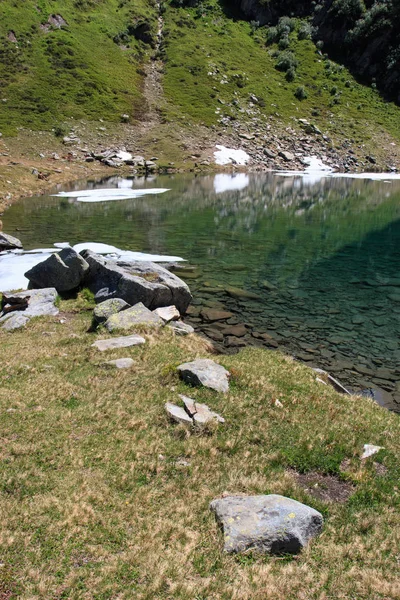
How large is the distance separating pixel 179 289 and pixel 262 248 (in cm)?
1777

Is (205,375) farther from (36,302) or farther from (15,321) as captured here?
(36,302)

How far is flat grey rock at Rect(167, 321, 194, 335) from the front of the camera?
18.9 metres

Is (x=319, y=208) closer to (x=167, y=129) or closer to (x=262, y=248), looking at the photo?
(x=262, y=248)

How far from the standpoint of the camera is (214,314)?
74.1 feet

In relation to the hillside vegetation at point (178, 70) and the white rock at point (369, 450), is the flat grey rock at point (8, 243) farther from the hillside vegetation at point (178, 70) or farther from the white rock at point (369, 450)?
the hillside vegetation at point (178, 70)

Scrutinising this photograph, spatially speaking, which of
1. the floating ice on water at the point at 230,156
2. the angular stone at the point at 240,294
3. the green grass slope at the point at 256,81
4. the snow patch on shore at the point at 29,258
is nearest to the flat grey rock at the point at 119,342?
the angular stone at the point at 240,294

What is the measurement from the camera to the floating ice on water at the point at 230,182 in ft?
237

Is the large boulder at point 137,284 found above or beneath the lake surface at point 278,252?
above

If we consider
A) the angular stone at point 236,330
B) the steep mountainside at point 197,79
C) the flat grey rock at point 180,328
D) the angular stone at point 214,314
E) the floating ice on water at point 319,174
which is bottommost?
the floating ice on water at point 319,174

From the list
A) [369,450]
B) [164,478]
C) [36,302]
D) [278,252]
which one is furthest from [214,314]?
[278,252]

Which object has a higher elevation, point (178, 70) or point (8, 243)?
point (178, 70)

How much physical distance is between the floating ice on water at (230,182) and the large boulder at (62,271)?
1905 inches

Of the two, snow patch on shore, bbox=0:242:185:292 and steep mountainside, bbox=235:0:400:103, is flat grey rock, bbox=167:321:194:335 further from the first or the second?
steep mountainside, bbox=235:0:400:103

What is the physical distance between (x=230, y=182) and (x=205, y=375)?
70764mm
